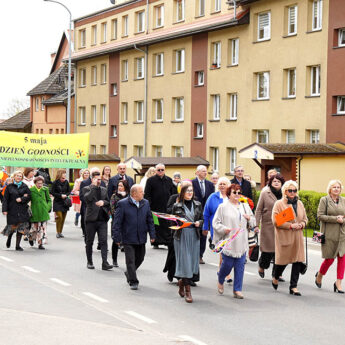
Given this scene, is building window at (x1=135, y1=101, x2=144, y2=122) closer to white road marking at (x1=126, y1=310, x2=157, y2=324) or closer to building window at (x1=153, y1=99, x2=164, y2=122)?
building window at (x1=153, y1=99, x2=164, y2=122)

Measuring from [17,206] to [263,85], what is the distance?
22994 millimetres

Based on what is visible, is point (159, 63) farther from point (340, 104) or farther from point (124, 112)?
point (340, 104)

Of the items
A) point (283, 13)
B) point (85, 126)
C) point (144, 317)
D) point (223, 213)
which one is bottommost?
point (144, 317)

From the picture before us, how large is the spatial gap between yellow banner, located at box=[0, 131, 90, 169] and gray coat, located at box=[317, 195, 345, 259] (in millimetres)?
17080

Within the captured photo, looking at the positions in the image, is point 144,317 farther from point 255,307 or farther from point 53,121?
point 53,121

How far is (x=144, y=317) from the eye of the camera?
397 inches

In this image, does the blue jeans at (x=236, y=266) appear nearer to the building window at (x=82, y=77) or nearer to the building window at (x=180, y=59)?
the building window at (x=180, y=59)

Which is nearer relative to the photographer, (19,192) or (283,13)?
(19,192)

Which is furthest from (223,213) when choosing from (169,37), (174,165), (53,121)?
(53,121)

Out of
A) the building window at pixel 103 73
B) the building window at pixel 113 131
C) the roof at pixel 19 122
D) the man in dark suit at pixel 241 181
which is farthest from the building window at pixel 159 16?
the man in dark suit at pixel 241 181

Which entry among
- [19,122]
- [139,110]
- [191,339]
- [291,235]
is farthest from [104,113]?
[191,339]

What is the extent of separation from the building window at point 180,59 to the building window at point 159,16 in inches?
133

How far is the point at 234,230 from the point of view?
11.6m

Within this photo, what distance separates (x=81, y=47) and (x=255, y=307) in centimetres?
5071
